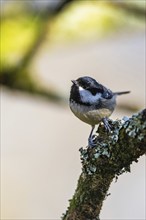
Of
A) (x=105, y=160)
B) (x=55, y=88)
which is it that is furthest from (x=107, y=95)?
(x=55, y=88)

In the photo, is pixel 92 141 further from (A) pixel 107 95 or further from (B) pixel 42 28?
(B) pixel 42 28

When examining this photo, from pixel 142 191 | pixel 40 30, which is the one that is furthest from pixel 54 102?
pixel 142 191

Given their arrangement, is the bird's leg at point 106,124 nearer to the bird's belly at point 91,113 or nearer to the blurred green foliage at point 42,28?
the bird's belly at point 91,113

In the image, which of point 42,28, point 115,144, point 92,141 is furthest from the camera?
point 42,28

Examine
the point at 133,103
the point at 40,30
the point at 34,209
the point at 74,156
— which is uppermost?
the point at 40,30

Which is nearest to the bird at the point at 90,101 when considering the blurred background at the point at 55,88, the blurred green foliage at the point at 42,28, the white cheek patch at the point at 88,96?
the white cheek patch at the point at 88,96

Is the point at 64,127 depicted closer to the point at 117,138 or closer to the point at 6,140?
the point at 6,140

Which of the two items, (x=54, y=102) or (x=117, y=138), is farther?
(x=54, y=102)
